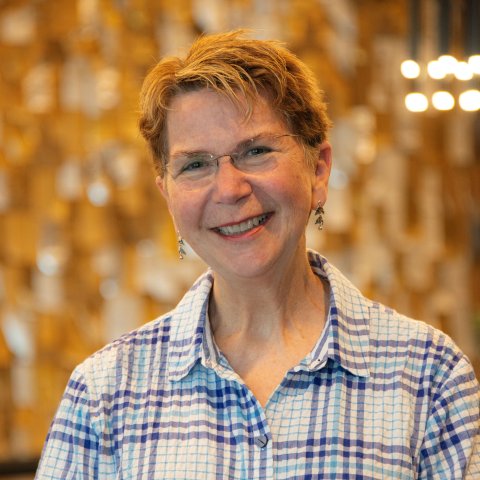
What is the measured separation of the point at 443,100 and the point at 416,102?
0.17 metres

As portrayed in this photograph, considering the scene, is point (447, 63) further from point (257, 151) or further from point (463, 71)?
point (257, 151)

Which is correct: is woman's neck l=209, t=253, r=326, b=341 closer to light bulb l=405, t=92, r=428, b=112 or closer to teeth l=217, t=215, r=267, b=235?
teeth l=217, t=215, r=267, b=235

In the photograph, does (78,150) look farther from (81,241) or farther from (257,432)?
(257,432)

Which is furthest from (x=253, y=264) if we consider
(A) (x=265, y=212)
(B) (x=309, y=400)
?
(B) (x=309, y=400)

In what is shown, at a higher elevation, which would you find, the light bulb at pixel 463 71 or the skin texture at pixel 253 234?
the light bulb at pixel 463 71

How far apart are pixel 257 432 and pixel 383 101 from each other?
316cm

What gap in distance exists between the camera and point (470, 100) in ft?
Answer: 15.9

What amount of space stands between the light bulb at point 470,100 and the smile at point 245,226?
3289 millimetres

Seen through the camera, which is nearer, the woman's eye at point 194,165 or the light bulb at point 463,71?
the woman's eye at point 194,165

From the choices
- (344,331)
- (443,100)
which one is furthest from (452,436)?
(443,100)

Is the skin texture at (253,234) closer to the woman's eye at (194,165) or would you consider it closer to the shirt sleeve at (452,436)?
the woman's eye at (194,165)

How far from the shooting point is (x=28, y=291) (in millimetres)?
4031

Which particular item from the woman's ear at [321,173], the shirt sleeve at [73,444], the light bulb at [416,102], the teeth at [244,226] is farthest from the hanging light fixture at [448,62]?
the shirt sleeve at [73,444]

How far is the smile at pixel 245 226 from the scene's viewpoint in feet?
5.77
